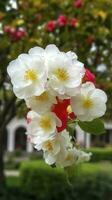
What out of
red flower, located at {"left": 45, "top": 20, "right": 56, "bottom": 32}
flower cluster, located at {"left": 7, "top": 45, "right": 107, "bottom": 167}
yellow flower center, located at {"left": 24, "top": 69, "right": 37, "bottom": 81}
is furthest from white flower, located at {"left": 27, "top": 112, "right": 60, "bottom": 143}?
red flower, located at {"left": 45, "top": 20, "right": 56, "bottom": 32}

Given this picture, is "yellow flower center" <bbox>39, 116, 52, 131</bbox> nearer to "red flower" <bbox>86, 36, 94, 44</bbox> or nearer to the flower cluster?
the flower cluster

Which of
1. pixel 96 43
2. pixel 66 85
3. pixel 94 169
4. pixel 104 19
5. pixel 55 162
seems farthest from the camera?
pixel 94 169

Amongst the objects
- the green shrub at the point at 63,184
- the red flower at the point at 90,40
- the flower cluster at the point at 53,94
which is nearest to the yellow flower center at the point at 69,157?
the flower cluster at the point at 53,94

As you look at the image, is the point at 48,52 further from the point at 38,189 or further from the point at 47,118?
the point at 38,189


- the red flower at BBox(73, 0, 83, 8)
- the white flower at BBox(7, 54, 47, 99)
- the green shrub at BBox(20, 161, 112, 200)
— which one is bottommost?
the green shrub at BBox(20, 161, 112, 200)

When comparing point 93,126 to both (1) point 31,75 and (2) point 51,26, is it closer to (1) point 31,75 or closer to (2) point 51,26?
(1) point 31,75

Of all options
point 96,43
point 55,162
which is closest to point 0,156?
point 96,43
